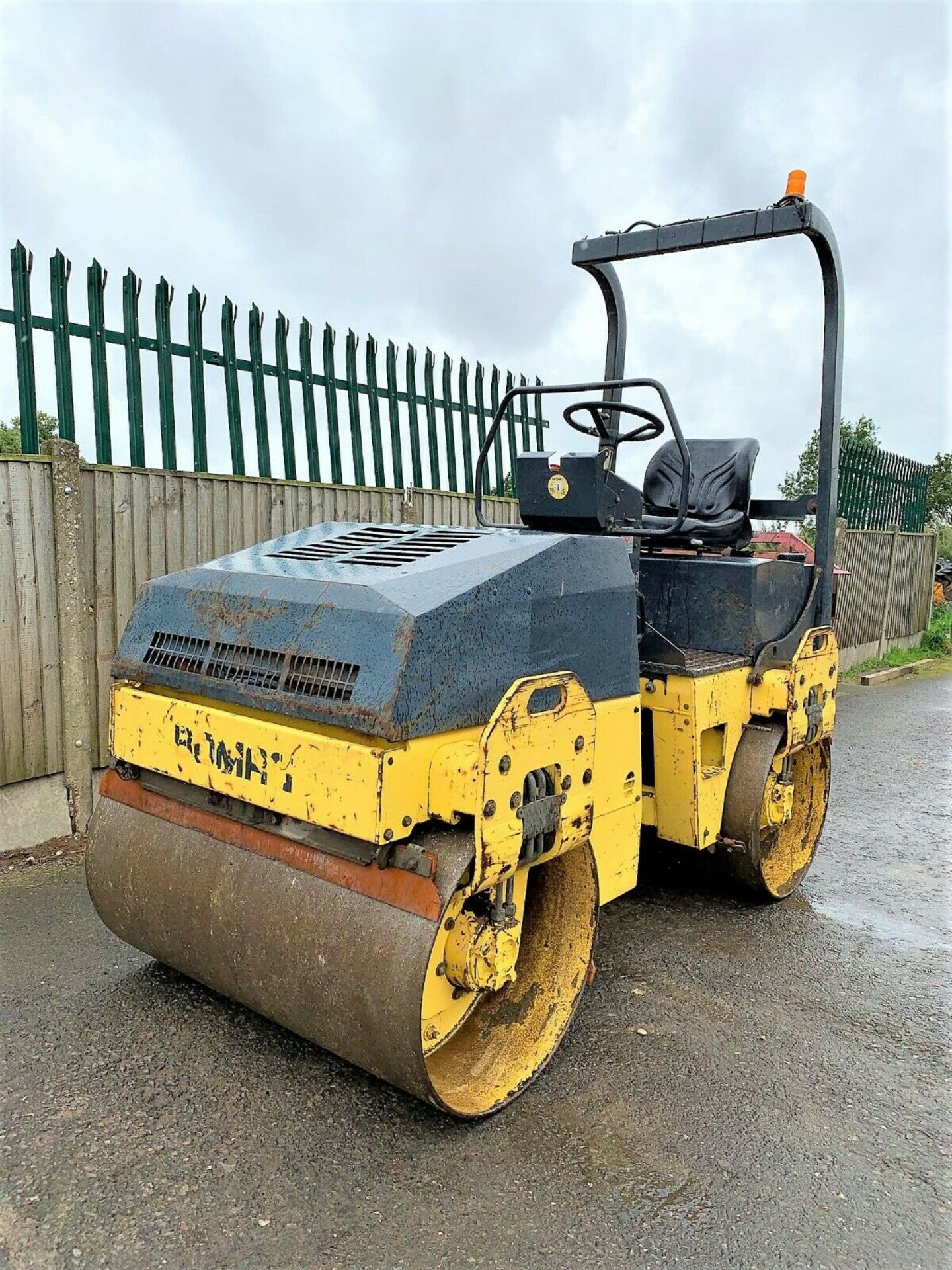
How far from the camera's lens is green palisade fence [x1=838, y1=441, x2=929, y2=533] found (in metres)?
11.1

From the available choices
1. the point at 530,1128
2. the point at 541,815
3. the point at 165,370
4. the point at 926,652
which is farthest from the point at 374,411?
the point at 926,652

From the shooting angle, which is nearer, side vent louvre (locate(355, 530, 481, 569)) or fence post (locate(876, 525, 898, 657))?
side vent louvre (locate(355, 530, 481, 569))

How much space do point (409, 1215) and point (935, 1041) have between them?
75.8 inches

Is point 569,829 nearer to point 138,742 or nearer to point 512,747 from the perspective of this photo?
point 512,747

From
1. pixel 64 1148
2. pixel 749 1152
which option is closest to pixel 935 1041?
pixel 749 1152

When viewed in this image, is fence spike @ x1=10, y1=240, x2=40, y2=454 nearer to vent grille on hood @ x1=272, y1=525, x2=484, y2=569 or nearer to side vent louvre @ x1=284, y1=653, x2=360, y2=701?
vent grille on hood @ x1=272, y1=525, x2=484, y2=569

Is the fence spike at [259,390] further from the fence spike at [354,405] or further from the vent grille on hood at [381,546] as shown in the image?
the vent grille on hood at [381,546]

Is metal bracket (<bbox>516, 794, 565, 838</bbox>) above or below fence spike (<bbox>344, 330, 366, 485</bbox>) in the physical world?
below

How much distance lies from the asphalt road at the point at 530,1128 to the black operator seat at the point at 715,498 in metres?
1.73

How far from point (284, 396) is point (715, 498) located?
2.52m

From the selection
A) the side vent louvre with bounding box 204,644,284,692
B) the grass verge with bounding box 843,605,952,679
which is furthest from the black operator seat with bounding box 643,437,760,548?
the grass verge with bounding box 843,605,952,679

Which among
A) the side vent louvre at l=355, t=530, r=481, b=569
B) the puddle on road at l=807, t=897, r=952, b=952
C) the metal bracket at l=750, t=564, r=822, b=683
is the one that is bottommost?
the puddle on road at l=807, t=897, r=952, b=952

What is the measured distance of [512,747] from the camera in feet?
8.23

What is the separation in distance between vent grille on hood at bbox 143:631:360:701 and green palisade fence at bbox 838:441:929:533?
916 cm
